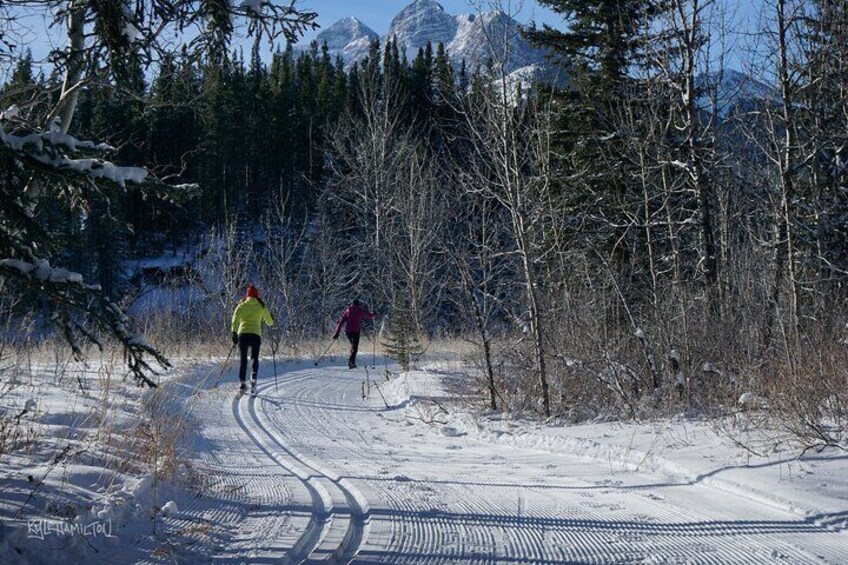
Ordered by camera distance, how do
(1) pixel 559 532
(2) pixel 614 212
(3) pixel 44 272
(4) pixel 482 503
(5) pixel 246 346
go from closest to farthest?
(3) pixel 44 272 → (1) pixel 559 532 → (4) pixel 482 503 → (5) pixel 246 346 → (2) pixel 614 212

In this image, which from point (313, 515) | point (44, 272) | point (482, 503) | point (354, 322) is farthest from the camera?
point (354, 322)

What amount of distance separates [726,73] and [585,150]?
18.3ft

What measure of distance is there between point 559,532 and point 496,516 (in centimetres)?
51

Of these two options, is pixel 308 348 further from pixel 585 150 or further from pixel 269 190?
pixel 269 190

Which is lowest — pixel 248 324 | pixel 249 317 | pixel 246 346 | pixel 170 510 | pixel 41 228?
pixel 170 510

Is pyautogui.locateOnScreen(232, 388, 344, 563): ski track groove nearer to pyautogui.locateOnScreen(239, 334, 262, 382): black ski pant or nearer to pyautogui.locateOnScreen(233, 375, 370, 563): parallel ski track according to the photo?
pyautogui.locateOnScreen(233, 375, 370, 563): parallel ski track

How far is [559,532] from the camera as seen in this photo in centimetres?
421

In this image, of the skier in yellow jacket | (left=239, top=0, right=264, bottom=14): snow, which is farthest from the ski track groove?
the skier in yellow jacket

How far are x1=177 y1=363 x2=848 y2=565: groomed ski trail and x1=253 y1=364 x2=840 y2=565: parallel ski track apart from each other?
0.01 meters

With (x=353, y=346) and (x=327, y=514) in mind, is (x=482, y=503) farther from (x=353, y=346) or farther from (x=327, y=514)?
(x=353, y=346)

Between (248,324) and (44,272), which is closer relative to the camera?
(44,272)

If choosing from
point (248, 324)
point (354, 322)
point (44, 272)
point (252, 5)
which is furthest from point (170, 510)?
point (354, 322)

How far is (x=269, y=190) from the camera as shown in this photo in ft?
182

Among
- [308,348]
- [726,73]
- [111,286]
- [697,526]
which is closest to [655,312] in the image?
[726,73]
